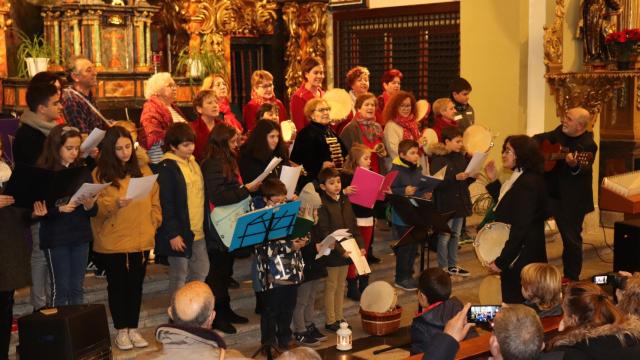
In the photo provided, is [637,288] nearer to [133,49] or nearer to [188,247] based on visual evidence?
[188,247]

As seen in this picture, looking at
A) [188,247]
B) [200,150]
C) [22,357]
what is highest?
[200,150]

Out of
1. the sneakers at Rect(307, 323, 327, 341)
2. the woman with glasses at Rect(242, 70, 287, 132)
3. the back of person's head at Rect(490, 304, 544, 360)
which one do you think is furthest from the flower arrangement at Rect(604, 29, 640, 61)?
the back of person's head at Rect(490, 304, 544, 360)

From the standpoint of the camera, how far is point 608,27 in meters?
10.6

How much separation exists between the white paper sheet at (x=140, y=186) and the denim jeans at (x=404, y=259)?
9.37 ft

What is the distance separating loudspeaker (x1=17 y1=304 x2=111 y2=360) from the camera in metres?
5.57

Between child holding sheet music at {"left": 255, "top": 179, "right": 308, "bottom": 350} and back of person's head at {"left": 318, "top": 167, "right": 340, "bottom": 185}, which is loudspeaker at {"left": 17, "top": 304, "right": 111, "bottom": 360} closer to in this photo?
child holding sheet music at {"left": 255, "top": 179, "right": 308, "bottom": 350}

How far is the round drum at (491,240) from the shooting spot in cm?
664

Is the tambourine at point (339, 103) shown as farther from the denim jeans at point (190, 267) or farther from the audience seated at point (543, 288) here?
the audience seated at point (543, 288)

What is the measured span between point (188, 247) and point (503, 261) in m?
2.22

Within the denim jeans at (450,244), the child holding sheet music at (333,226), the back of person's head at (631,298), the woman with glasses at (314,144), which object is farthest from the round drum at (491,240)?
the denim jeans at (450,244)

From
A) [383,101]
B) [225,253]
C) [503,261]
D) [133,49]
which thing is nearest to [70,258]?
[225,253]

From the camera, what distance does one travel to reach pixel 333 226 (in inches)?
289

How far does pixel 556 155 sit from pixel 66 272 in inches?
170

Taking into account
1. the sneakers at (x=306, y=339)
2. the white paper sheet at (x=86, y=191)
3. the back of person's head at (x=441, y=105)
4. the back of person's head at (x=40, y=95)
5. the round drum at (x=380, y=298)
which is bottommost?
the sneakers at (x=306, y=339)
